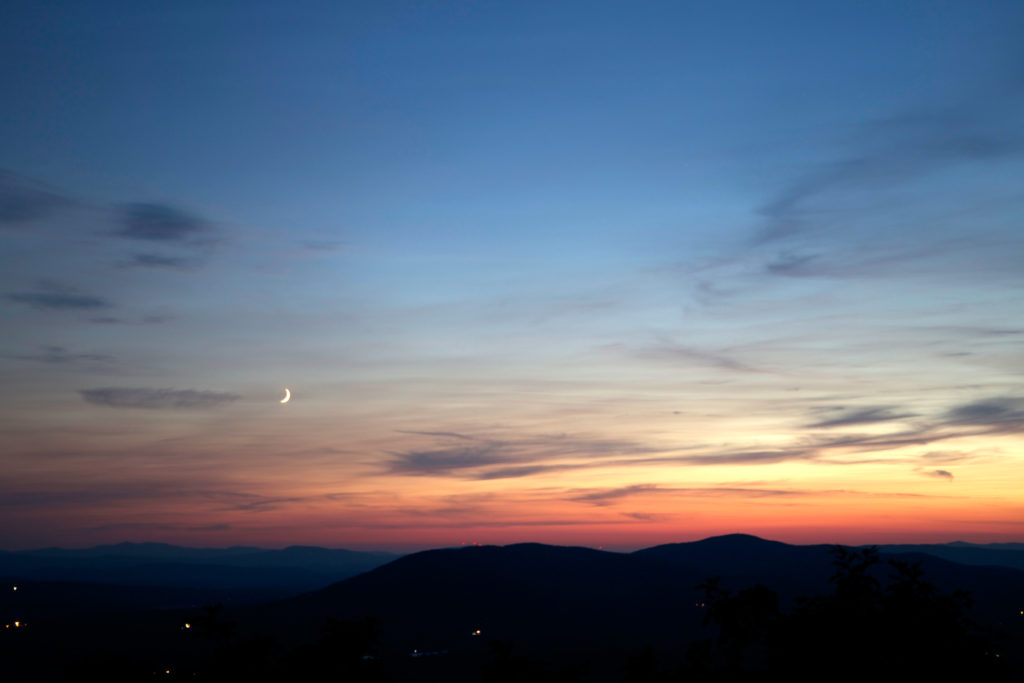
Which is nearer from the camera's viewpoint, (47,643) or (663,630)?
(47,643)

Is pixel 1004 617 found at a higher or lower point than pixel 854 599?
lower

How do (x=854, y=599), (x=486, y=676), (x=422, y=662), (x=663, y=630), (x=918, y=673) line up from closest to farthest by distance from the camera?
1. (x=918, y=673)
2. (x=854, y=599)
3. (x=486, y=676)
4. (x=422, y=662)
5. (x=663, y=630)

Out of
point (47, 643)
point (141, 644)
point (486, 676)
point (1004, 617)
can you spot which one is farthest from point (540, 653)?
point (486, 676)

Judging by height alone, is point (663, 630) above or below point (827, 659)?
below

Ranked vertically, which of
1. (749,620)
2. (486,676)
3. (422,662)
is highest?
(749,620)

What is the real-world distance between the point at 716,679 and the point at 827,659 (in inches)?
150

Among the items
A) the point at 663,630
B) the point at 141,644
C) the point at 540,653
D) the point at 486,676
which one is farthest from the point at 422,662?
the point at 486,676

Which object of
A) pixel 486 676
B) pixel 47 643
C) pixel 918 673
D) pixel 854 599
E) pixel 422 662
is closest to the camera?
pixel 918 673

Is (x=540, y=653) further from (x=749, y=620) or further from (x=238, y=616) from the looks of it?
(x=749, y=620)

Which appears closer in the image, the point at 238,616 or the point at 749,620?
the point at 749,620

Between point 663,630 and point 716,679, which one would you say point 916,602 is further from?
point 663,630

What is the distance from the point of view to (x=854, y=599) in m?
24.7

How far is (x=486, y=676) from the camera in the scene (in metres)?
27.3

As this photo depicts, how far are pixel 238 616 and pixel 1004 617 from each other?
172059mm
